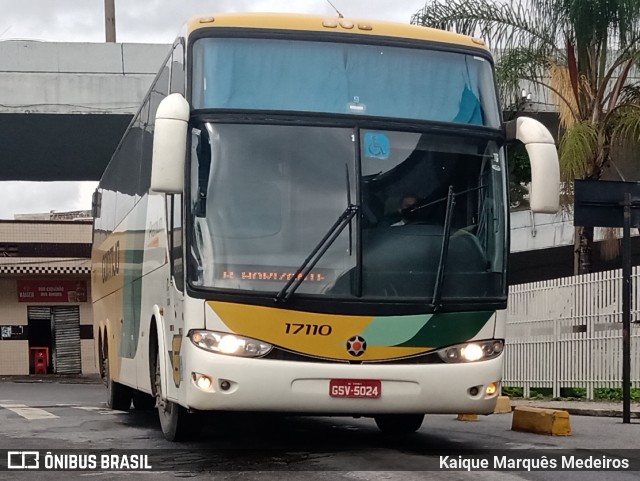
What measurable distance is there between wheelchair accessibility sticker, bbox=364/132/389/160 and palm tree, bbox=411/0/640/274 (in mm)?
10100

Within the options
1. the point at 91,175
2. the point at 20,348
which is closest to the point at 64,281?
the point at 20,348

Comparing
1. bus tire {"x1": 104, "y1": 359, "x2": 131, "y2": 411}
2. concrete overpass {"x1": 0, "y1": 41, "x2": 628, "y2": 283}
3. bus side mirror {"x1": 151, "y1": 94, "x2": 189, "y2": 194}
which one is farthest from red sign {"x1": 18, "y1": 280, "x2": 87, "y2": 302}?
bus side mirror {"x1": 151, "y1": 94, "x2": 189, "y2": 194}

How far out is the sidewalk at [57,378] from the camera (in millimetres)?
35906

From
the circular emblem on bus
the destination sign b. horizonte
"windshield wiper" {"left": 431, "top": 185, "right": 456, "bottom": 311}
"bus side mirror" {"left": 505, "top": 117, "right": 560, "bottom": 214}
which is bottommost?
the destination sign b. horizonte

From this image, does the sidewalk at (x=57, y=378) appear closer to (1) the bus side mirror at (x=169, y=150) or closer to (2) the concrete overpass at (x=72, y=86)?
(2) the concrete overpass at (x=72, y=86)

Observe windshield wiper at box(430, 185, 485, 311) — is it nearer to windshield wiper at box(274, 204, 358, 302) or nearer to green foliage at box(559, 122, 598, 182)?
A: windshield wiper at box(274, 204, 358, 302)

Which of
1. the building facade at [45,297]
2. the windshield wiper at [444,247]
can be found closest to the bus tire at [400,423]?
the windshield wiper at [444,247]

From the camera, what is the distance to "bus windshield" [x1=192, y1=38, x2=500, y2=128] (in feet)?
29.7

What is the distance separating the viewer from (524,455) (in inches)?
360

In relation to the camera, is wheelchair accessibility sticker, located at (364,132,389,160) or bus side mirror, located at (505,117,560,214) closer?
wheelchair accessibility sticker, located at (364,132,389,160)

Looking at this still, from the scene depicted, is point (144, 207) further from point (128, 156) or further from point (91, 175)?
point (91, 175)

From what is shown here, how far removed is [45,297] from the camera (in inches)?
1639

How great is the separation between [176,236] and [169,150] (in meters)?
0.90

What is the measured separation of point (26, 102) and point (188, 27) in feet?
52.6
